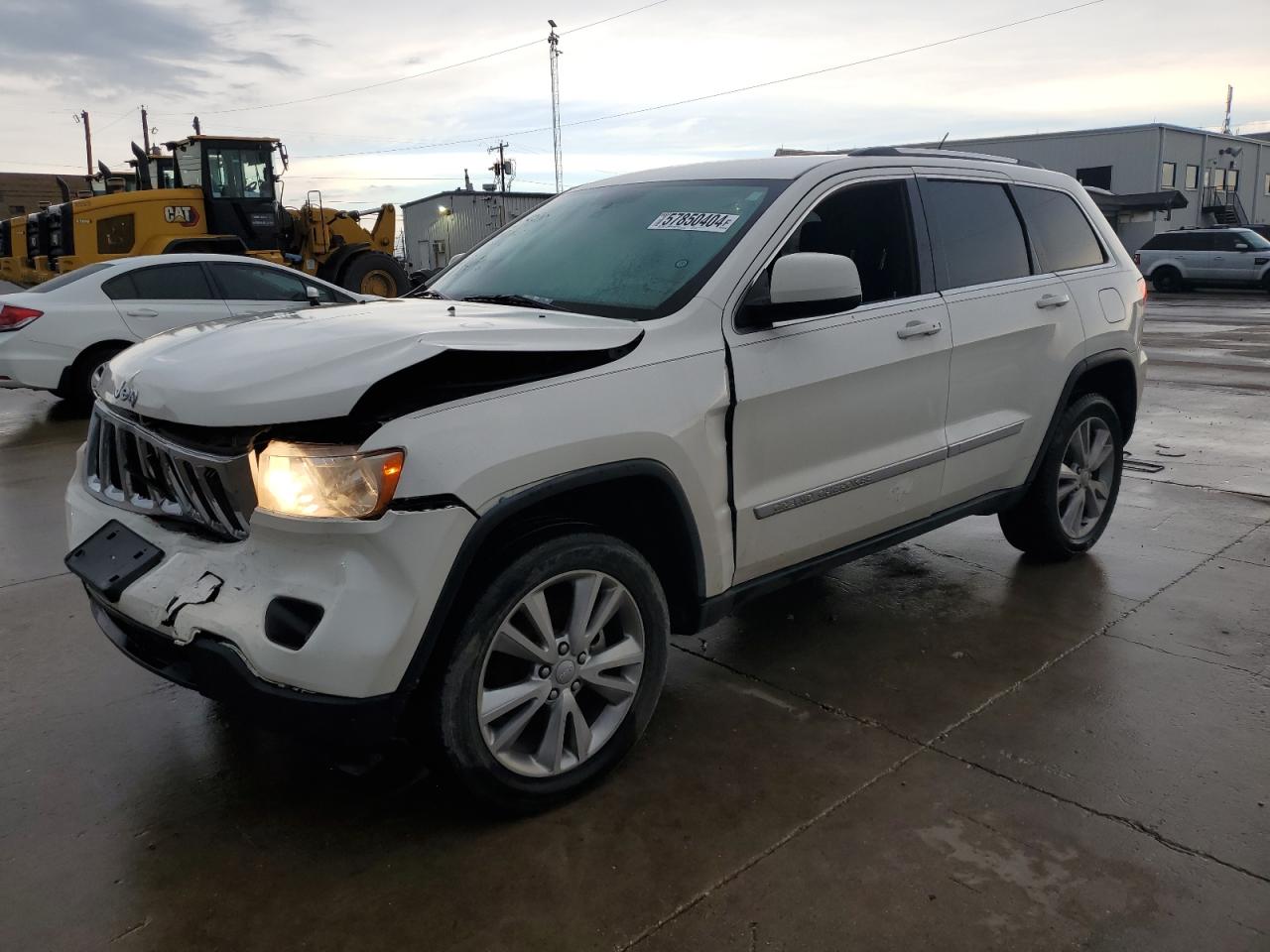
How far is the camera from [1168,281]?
27797 millimetres

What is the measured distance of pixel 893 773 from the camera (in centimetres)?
298

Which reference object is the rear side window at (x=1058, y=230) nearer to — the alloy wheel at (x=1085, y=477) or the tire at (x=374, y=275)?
the alloy wheel at (x=1085, y=477)

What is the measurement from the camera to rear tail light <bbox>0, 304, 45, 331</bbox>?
889 cm

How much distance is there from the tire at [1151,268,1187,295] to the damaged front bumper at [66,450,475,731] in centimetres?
2994

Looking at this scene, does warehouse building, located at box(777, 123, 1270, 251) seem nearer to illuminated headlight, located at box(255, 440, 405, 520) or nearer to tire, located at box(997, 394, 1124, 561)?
tire, located at box(997, 394, 1124, 561)

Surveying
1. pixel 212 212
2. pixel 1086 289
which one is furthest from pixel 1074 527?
pixel 212 212

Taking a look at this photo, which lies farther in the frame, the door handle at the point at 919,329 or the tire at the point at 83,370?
the tire at the point at 83,370

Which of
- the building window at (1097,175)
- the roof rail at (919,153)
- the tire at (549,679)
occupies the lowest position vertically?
the tire at (549,679)

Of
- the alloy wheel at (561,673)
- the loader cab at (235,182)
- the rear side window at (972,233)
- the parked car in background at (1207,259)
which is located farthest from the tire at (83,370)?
the parked car in background at (1207,259)

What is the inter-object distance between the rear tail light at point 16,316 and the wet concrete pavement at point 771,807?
5622mm

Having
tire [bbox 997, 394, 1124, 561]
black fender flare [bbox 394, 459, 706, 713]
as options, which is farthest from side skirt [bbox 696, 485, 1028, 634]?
black fender flare [bbox 394, 459, 706, 713]

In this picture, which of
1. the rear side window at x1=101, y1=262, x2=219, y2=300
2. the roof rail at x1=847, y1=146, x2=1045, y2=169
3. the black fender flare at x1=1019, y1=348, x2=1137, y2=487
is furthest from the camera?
the rear side window at x1=101, y1=262, x2=219, y2=300

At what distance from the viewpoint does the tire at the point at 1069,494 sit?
450 centimetres

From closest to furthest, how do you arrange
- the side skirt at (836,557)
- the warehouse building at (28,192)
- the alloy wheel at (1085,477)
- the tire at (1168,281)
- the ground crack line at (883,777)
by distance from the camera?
1. the ground crack line at (883,777)
2. the side skirt at (836,557)
3. the alloy wheel at (1085,477)
4. the tire at (1168,281)
5. the warehouse building at (28,192)
